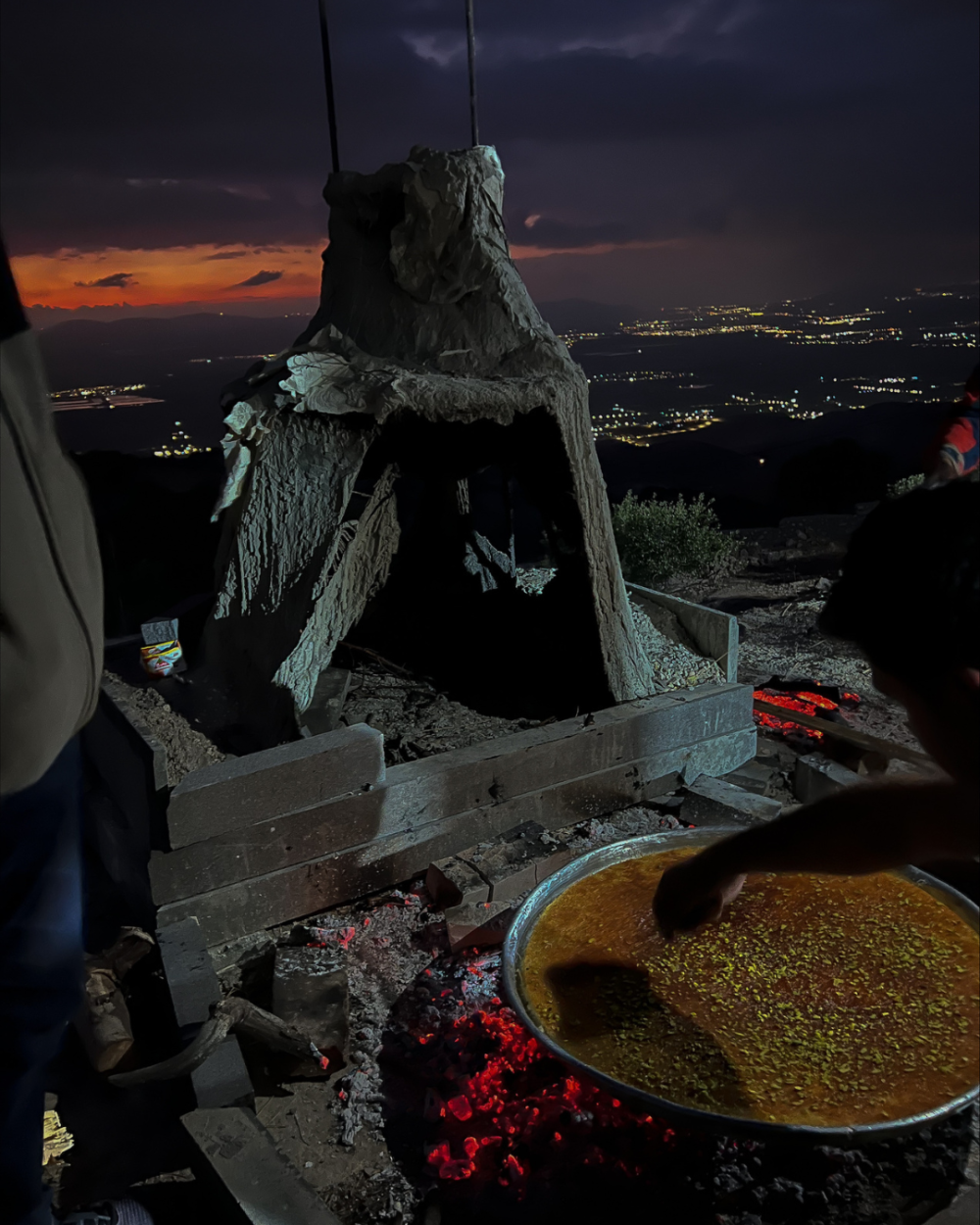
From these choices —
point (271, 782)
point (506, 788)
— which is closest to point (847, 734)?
point (506, 788)

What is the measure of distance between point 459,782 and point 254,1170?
191 centimetres

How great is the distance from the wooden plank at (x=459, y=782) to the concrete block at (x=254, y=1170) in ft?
3.69

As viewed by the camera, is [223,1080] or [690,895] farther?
[223,1080]

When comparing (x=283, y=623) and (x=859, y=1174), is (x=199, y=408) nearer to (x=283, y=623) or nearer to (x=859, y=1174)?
(x=283, y=623)

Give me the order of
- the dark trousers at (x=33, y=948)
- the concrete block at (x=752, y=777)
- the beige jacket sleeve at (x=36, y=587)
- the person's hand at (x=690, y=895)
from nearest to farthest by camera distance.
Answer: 1. the beige jacket sleeve at (x=36, y=587)
2. the dark trousers at (x=33, y=948)
3. the person's hand at (x=690, y=895)
4. the concrete block at (x=752, y=777)

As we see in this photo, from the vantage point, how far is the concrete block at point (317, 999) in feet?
9.79

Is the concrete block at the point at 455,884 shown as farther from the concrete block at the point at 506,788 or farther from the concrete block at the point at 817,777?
the concrete block at the point at 817,777

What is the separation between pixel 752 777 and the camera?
189 inches

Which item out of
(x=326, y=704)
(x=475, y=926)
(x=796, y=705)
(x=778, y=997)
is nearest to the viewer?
(x=778, y=997)

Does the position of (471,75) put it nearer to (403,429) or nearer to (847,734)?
(403,429)

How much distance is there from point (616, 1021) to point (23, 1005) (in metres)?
1.32

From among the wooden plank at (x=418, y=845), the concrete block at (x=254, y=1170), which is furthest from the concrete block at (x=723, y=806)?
the concrete block at (x=254, y=1170)

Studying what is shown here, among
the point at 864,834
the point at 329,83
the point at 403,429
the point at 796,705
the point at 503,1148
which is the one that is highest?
the point at 329,83

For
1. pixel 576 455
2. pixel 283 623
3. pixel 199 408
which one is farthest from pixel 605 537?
pixel 199 408
